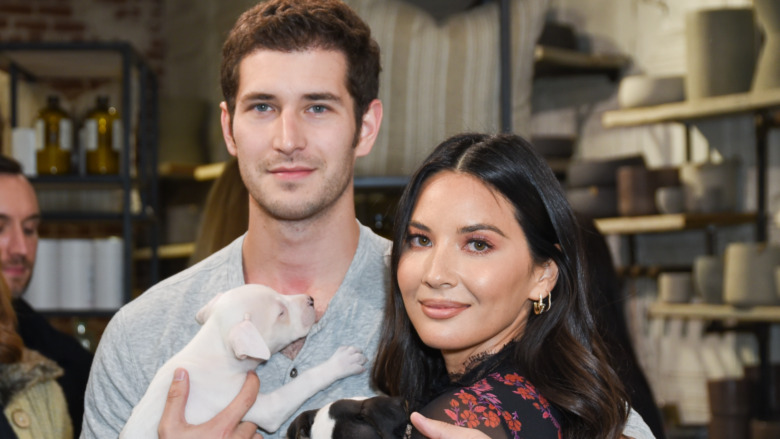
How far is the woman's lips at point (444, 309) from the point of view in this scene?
58.2 inches

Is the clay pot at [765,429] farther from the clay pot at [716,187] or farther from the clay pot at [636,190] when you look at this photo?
the clay pot at [636,190]

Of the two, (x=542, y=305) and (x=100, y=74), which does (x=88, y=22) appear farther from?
(x=542, y=305)

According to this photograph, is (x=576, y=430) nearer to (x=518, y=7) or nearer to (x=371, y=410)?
(x=371, y=410)

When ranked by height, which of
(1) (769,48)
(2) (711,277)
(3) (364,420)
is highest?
(1) (769,48)

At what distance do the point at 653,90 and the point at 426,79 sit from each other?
118cm

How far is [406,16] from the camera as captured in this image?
129 inches

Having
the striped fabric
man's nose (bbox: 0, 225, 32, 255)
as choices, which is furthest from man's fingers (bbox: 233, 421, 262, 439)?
man's nose (bbox: 0, 225, 32, 255)

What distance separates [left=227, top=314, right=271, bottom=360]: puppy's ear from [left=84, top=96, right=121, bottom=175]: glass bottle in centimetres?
353

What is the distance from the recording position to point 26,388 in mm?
2498

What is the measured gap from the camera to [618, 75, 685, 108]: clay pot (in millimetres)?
3842

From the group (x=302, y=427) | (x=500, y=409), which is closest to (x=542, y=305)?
(x=500, y=409)

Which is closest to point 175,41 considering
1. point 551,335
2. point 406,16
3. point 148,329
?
point 406,16

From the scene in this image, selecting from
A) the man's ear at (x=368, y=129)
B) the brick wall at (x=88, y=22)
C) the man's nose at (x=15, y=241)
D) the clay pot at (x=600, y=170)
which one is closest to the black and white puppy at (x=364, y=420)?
the man's ear at (x=368, y=129)

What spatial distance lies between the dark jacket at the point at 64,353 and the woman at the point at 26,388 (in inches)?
5.9
